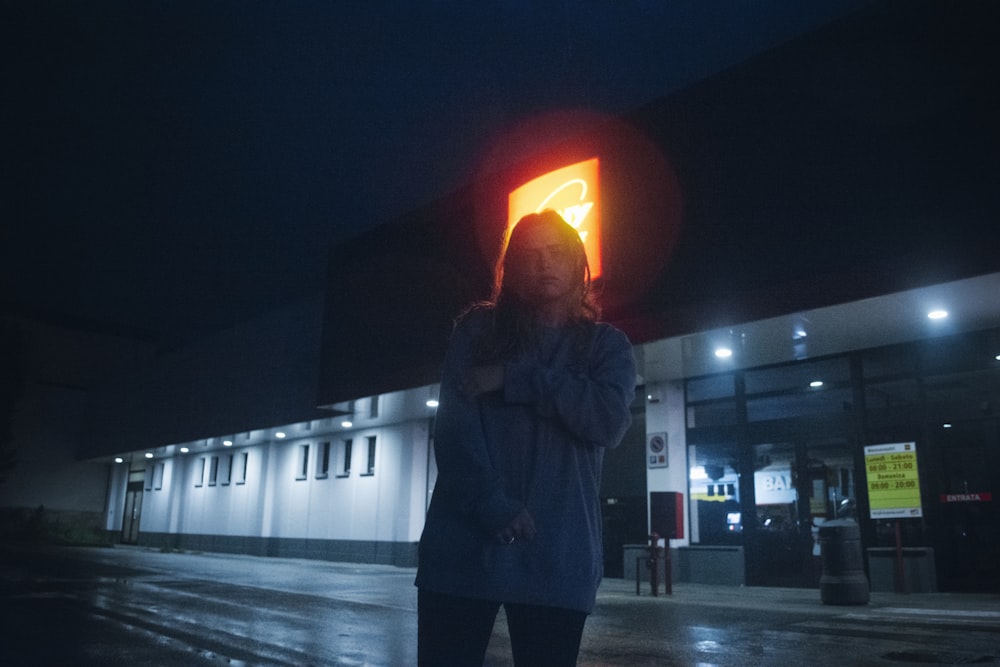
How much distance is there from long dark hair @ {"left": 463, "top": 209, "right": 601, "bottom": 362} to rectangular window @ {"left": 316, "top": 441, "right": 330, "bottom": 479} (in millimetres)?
21603

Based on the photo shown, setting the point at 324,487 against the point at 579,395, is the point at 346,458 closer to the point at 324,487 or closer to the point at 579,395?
the point at 324,487

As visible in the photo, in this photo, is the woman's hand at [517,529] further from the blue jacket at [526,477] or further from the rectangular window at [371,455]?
the rectangular window at [371,455]

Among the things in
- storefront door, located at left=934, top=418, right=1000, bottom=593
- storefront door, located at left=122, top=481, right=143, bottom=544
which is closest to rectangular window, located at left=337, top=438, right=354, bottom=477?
storefront door, located at left=934, top=418, right=1000, bottom=593

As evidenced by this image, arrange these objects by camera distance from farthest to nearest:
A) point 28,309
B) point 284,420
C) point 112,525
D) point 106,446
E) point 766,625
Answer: point 28,309 < point 112,525 < point 106,446 < point 284,420 < point 766,625

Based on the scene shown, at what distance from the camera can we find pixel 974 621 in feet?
26.7

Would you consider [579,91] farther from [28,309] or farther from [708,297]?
[28,309]

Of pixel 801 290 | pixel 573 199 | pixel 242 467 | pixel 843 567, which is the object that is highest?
pixel 573 199

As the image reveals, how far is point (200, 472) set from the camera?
95.7 feet

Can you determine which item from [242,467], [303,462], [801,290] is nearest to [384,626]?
[801,290]

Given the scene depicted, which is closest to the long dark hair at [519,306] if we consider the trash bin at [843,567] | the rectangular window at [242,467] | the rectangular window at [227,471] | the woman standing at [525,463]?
the woman standing at [525,463]

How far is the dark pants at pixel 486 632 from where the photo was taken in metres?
1.62

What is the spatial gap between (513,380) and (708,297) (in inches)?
369

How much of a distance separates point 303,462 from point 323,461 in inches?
41.1

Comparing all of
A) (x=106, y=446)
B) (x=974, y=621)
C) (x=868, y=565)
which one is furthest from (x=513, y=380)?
(x=106, y=446)
